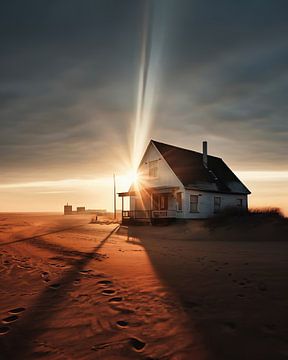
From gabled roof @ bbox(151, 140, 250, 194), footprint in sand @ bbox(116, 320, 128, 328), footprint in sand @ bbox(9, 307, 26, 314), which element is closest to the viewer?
footprint in sand @ bbox(116, 320, 128, 328)

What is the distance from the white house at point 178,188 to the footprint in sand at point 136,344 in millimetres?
23296

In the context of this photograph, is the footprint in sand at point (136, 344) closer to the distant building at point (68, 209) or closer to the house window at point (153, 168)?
the house window at point (153, 168)

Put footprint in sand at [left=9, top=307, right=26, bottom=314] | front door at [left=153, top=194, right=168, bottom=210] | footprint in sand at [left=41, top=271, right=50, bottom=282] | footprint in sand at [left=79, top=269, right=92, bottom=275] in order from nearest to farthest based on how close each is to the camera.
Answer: footprint in sand at [left=9, top=307, right=26, bottom=314], footprint in sand at [left=41, top=271, right=50, bottom=282], footprint in sand at [left=79, top=269, right=92, bottom=275], front door at [left=153, top=194, right=168, bottom=210]

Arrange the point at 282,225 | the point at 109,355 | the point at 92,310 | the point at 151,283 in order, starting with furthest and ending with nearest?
the point at 282,225 < the point at 151,283 < the point at 92,310 < the point at 109,355

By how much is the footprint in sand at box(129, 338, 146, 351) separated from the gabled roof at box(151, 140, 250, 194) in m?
23.4

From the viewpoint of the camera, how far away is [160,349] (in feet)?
11.1

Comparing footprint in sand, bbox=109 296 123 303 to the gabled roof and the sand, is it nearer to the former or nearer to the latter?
the sand

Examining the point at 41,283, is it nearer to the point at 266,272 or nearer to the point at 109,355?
the point at 109,355

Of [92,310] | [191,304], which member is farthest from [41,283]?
[191,304]

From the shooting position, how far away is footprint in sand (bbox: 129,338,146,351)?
11.2ft

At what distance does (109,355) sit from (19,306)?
2.39 meters

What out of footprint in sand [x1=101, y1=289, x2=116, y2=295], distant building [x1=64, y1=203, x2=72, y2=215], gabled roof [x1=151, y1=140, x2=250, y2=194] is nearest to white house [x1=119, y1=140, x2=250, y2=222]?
gabled roof [x1=151, y1=140, x2=250, y2=194]

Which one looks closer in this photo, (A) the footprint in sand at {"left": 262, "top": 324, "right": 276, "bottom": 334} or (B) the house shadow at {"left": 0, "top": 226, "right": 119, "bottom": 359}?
(B) the house shadow at {"left": 0, "top": 226, "right": 119, "bottom": 359}

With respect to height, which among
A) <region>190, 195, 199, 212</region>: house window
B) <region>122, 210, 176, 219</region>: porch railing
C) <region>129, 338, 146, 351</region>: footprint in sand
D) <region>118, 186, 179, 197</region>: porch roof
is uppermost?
<region>118, 186, 179, 197</region>: porch roof
